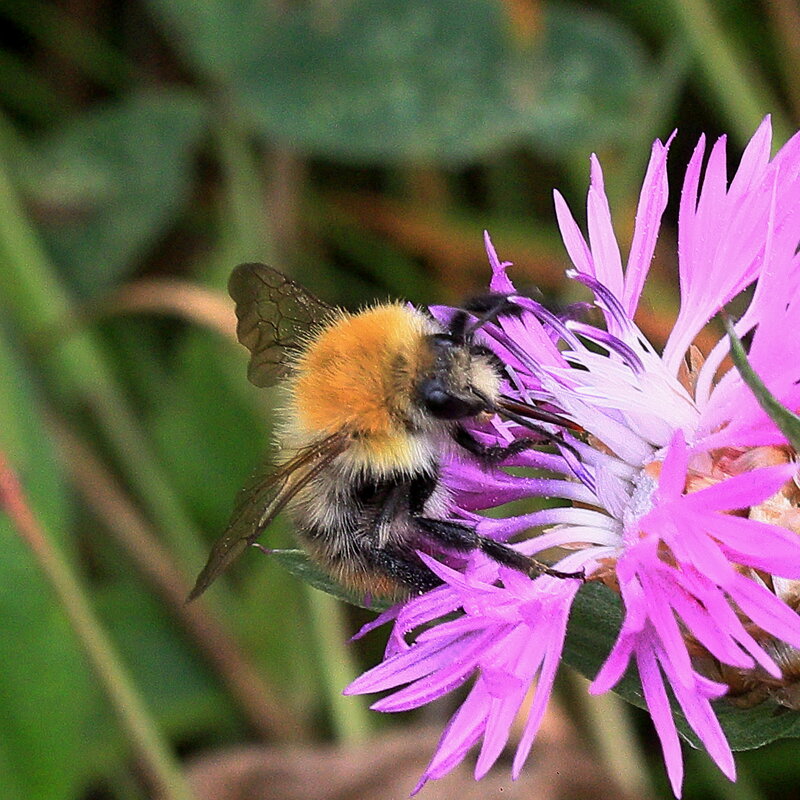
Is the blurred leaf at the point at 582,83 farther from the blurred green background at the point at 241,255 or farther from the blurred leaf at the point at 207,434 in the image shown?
the blurred leaf at the point at 207,434

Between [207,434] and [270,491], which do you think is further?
[207,434]

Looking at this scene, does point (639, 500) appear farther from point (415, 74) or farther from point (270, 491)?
point (415, 74)

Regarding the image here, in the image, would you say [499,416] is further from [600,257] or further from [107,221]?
[107,221]

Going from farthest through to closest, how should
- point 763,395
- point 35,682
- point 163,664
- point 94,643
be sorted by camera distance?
point 163,664 → point 35,682 → point 94,643 → point 763,395

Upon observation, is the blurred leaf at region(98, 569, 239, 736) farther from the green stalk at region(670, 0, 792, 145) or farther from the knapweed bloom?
the green stalk at region(670, 0, 792, 145)

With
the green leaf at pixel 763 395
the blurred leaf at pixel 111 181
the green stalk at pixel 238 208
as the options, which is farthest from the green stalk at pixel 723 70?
the green leaf at pixel 763 395

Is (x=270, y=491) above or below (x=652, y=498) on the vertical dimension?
above

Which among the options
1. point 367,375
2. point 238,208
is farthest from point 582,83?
→ point 367,375
